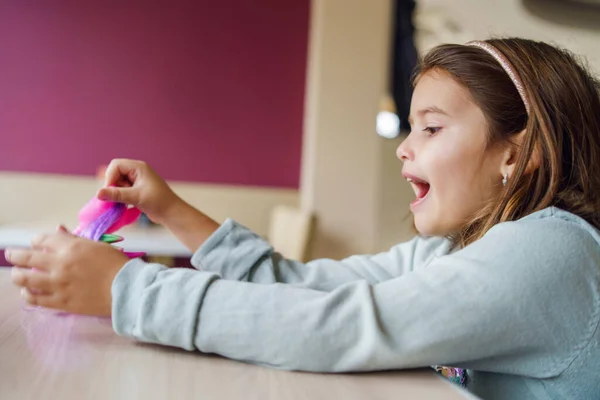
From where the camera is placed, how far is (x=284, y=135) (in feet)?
10.0

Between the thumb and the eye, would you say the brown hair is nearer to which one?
the eye

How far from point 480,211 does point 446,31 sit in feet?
9.30

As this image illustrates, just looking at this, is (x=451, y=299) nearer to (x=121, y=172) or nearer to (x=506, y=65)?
(x=506, y=65)

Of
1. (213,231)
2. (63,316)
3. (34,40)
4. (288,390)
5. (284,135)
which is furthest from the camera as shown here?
(284,135)

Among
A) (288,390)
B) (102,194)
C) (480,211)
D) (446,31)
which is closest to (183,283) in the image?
(288,390)

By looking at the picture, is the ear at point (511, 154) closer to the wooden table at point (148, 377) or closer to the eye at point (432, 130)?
the eye at point (432, 130)

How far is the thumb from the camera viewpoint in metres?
0.72

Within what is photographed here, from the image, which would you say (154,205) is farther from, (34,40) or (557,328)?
(34,40)

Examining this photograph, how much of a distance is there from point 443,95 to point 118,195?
0.44 m

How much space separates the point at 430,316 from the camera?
46 cm

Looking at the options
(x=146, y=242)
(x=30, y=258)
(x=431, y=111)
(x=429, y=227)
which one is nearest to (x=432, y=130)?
(x=431, y=111)

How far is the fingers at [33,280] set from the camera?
52 centimetres

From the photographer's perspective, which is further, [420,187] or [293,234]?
[293,234]

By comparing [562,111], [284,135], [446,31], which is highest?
[446,31]
